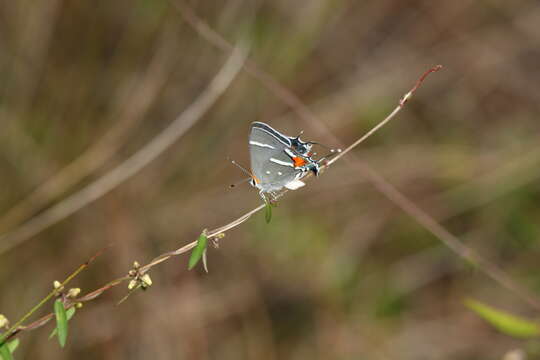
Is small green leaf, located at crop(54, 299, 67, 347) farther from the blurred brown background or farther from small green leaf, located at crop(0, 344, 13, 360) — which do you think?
the blurred brown background

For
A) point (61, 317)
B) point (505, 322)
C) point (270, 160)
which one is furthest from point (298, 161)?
point (505, 322)

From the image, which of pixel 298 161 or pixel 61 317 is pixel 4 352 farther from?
pixel 298 161

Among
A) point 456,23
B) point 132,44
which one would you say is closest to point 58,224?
point 132,44

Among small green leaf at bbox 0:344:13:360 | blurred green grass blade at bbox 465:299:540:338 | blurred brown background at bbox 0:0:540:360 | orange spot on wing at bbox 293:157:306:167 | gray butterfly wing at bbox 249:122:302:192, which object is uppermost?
blurred brown background at bbox 0:0:540:360

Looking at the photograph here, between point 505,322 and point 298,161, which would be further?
point 505,322

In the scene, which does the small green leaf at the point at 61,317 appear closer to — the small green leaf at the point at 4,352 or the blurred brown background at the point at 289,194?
the small green leaf at the point at 4,352

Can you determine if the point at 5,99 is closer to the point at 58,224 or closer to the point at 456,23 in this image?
the point at 58,224

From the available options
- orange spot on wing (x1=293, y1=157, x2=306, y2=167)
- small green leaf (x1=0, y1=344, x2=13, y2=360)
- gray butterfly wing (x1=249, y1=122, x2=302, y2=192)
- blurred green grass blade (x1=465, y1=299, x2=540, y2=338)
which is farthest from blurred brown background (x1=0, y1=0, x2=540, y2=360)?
small green leaf (x1=0, y1=344, x2=13, y2=360)

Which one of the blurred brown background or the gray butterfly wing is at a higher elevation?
the blurred brown background

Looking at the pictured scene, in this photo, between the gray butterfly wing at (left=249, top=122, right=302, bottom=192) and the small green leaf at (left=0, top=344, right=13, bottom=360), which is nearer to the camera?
the small green leaf at (left=0, top=344, right=13, bottom=360)

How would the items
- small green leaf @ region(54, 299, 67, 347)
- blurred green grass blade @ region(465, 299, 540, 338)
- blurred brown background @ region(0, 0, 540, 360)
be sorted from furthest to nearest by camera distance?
1. blurred brown background @ region(0, 0, 540, 360)
2. blurred green grass blade @ region(465, 299, 540, 338)
3. small green leaf @ region(54, 299, 67, 347)
